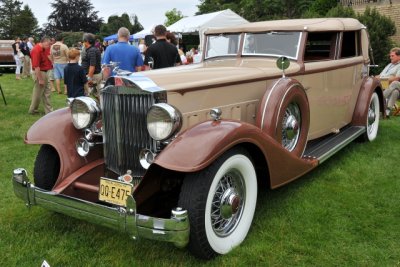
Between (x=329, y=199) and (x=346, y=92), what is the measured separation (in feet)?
6.13

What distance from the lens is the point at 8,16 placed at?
5638cm

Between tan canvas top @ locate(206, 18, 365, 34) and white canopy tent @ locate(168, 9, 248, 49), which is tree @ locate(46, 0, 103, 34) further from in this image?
tan canvas top @ locate(206, 18, 365, 34)

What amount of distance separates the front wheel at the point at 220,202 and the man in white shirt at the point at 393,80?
202 inches

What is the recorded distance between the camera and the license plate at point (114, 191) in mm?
2668

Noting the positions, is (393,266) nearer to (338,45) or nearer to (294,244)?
(294,244)

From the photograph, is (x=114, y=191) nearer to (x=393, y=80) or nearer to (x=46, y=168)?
(x=46, y=168)

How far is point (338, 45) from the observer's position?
4840 millimetres

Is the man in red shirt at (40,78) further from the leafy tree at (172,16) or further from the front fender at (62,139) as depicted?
the leafy tree at (172,16)

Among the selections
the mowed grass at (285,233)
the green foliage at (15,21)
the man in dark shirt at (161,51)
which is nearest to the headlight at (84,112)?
the mowed grass at (285,233)

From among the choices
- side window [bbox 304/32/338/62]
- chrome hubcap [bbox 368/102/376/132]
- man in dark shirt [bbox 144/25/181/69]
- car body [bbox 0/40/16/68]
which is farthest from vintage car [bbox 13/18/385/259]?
car body [bbox 0/40/16/68]

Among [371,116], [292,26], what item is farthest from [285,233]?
[371,116]

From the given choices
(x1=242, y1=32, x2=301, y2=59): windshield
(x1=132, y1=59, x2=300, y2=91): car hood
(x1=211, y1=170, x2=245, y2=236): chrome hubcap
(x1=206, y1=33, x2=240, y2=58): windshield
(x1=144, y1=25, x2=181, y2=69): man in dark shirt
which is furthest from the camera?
(x1=144, y1=25, x2=181, y2=69): man in dark shirt

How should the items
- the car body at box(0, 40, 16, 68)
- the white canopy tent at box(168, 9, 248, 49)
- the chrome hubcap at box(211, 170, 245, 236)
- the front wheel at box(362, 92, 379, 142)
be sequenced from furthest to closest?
the car body at box(0, 40, 16, 68) → the white canopy tent at box(168, 9, 248, 49) → the front wheel at box(362, 92, 379, 142) → the chrome hubcap at box(211, 170, 245, 236)

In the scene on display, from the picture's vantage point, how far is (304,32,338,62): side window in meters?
4.83
